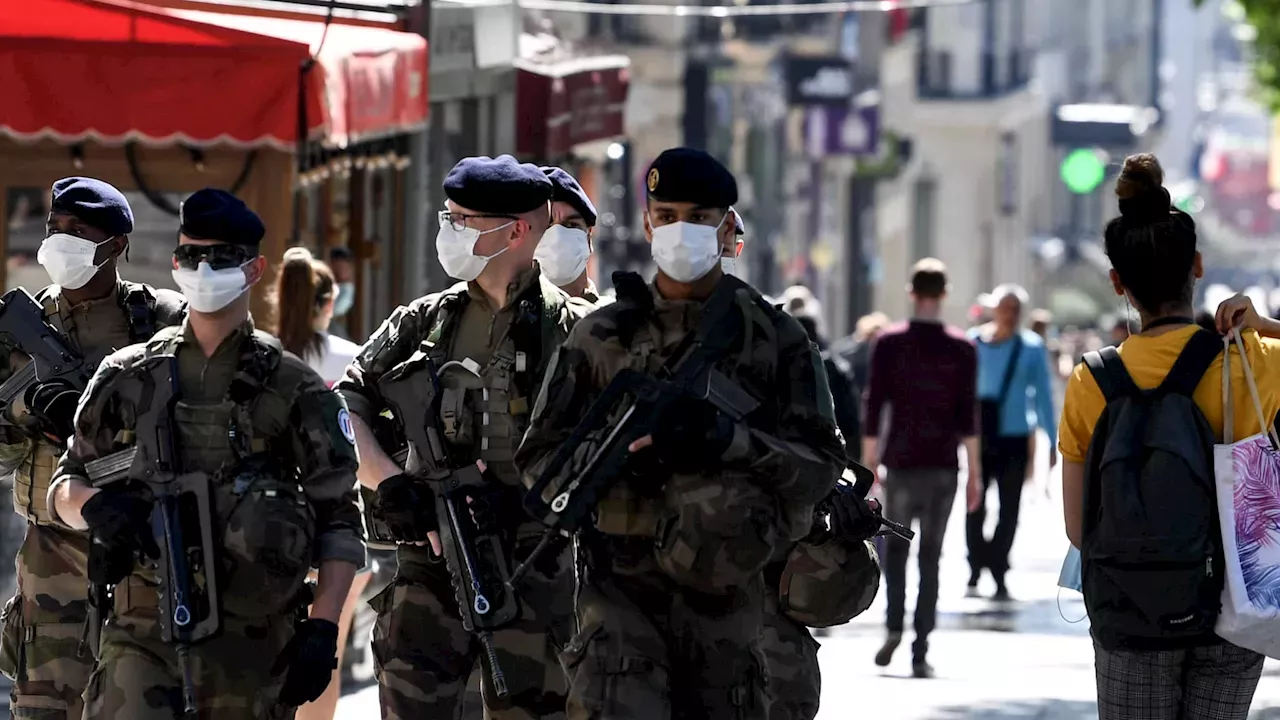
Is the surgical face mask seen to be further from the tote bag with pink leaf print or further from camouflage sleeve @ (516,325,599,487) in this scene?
the tote bag with pink leaf print

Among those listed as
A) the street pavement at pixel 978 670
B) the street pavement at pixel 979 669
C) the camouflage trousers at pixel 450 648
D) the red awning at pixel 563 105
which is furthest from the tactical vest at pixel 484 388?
the red awning at pixel 563 105

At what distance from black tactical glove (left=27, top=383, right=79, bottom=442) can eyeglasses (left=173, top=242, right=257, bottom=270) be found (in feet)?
3.62

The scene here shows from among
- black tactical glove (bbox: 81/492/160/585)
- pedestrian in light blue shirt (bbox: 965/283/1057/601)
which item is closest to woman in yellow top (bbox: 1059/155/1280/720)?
black tactical glove (bbox: 81/492/160/585)

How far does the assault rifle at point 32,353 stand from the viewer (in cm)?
751

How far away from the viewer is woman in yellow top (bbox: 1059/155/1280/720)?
21.6ft

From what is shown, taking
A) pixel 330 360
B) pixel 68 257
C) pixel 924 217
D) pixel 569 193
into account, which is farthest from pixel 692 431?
pixel 924 217

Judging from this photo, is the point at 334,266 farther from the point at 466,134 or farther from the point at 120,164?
the point at 466,134

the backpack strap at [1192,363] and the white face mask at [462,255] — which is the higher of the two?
the white face mask at [462,255]

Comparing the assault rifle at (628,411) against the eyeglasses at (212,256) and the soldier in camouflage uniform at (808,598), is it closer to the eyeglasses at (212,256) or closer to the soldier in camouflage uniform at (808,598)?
the eyeglasses at (212,256)

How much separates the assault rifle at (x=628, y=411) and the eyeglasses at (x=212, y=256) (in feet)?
2.84

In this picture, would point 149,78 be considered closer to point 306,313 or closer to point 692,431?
point 306,313

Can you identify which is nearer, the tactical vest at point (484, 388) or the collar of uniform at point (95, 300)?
the tactical vest at point (484, 388)

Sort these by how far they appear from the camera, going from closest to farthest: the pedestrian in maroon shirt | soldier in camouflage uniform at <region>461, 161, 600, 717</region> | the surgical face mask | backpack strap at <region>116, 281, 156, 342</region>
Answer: backpack strap at <region>116, 281, 156, 342</region> < soldier in camouflage uniform at <region>461, 161, 600, 717</region> < the surgical face mask < the pedestrian in maroon shirt

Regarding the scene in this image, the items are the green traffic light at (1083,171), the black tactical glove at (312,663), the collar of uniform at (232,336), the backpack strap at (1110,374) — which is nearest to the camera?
the black tactical glove at (312,663)
